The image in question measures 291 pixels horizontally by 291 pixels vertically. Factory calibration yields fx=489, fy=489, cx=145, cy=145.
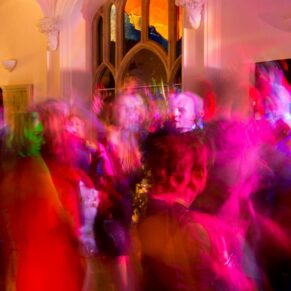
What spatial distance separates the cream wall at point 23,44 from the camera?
7016 millimetres

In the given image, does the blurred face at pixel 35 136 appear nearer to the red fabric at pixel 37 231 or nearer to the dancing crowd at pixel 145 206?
the dancing crowd at pixel 145 206

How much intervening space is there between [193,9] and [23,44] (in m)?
3.64

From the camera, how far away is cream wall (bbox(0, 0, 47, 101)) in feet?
23.0

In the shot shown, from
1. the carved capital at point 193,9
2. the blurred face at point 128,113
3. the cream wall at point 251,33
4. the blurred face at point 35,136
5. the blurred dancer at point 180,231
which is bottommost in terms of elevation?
the blurred dancer at point 180,231

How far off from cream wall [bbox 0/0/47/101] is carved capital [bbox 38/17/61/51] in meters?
0.41

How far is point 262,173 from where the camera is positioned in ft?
7.46

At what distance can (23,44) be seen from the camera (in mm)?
7352

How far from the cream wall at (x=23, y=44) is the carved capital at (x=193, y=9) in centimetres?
291

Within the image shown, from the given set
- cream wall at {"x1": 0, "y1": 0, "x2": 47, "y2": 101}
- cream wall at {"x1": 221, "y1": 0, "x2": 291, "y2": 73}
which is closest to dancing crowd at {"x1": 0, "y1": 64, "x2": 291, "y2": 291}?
cream wall at {"x1": 221, "y1": 0, "x2": 291, "y2": 73}

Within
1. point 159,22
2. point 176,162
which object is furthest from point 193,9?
point 176,162

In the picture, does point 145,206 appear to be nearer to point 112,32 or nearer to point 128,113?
point 128,113

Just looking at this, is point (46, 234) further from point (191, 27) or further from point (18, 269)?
point (191, 27)

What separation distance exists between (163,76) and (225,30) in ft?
4.30

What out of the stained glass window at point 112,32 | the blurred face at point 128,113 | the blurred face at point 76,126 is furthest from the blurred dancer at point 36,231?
the stained glass window at point 112,32
